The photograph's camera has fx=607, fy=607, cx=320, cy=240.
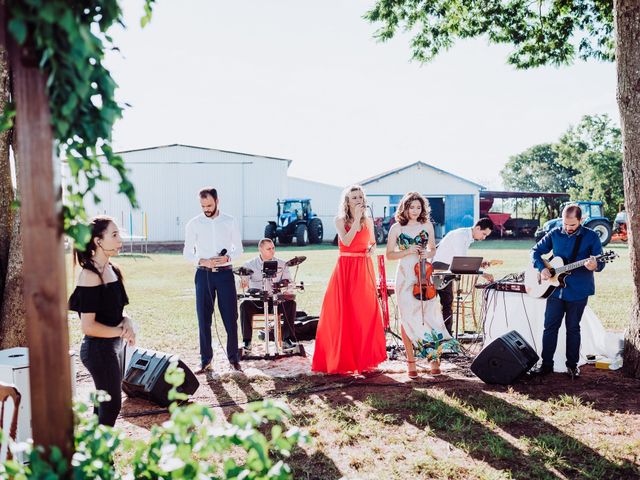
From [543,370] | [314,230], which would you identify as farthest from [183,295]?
[314,230]

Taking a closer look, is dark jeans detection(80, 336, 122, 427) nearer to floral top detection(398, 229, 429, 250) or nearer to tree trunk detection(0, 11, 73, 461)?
tree trunk detection(0, 11, 73, 461)

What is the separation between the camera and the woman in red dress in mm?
5840

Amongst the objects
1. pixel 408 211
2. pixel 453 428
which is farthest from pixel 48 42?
pixel 408 211

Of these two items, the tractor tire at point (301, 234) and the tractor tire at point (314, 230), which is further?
the tractor tire at point (314, 230)

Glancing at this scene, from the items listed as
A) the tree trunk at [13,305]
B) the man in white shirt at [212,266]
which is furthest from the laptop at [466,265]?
the tree trunk at [13,305]

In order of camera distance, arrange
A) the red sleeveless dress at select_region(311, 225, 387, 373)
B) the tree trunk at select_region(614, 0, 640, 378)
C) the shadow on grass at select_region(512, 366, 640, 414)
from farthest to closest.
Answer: the red sleeveless dress at select_region(311, 225, 387, 373)
the tree trunk at select_region(614, 0, 640, 378)
the shadow on grass at select_region(512, 366, 640, 414)

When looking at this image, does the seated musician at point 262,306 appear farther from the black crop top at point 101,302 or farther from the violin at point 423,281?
the black crop top at point 101,302

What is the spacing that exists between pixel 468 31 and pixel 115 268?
7.75 metres

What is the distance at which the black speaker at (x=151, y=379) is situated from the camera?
494 centimetres

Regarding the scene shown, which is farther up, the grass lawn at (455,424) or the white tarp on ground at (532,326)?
the white tarp on ground at (532,326)

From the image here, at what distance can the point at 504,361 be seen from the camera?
546cm

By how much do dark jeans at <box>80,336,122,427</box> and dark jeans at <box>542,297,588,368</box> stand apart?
4092 mm

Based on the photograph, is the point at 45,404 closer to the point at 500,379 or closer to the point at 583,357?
the point at 500,379

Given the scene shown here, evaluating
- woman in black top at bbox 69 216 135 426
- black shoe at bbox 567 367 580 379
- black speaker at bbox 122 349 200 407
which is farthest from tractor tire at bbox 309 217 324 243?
woman in black top at bbox 69 216 135 426
